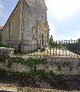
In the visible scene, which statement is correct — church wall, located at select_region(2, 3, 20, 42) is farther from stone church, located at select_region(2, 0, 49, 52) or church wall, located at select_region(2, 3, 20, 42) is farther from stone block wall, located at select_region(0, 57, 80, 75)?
stone block wall, located at select_region(0, 57, 80, 75)

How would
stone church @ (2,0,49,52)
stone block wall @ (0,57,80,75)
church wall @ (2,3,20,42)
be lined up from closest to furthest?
1. stone block wall @ (0,57,80,75)
2. stone church @ (2,0,49,52)
3. church wall @ (2,3,20,42)

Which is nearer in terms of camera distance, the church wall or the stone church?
the stone church

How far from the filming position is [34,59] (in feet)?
48.6

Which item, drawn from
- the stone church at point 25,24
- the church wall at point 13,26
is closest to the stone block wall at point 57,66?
→ the stone church at point 25,24

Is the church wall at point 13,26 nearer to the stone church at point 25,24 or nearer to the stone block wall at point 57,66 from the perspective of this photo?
the stone church at point 25,24

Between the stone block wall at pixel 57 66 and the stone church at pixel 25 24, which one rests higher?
the stone church at pixel 25 24

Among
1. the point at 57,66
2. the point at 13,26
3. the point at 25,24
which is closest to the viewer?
the point at 57,66

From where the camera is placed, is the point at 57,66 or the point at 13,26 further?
the point at 13,26

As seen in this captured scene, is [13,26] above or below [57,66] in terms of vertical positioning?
above

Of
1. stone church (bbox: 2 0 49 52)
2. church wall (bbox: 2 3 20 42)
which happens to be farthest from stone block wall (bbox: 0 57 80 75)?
church wall (bbox: 2 3 20 42)

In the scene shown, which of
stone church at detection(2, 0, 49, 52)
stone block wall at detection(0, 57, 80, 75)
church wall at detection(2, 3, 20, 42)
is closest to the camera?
stone block wall at detection(0, 57, 80, 75)

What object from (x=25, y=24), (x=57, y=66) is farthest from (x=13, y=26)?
(x=57, y=66)

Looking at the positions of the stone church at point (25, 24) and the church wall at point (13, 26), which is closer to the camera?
the stone church at point (25, 24)

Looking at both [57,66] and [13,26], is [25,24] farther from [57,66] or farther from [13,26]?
[57,66]
